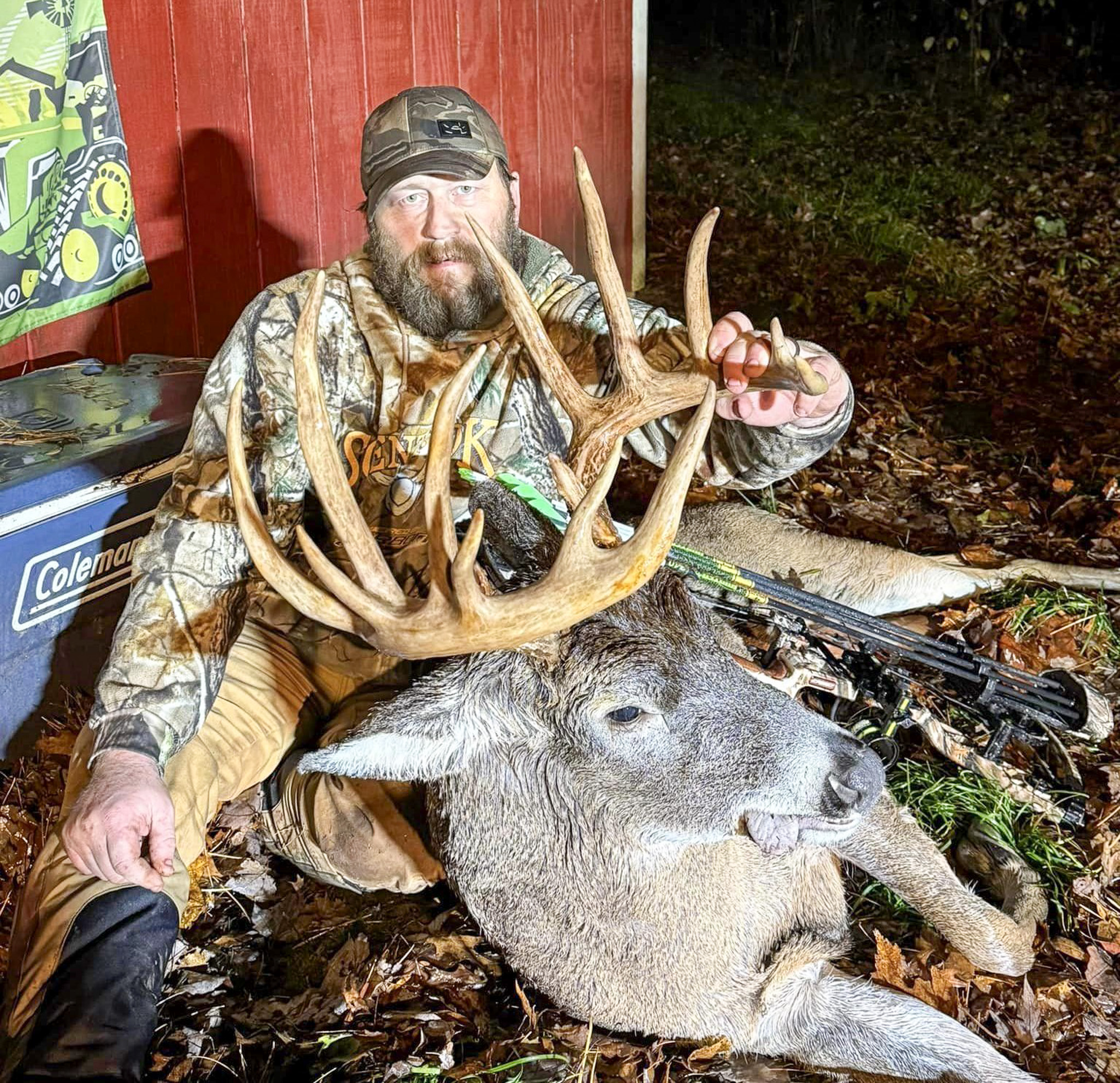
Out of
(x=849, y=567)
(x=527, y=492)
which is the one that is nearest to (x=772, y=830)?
(x=527, y=492)

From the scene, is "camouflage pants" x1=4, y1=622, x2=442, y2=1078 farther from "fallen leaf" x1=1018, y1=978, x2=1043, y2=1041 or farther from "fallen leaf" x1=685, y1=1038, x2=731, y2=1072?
"fallen leaf" x1=1018, y1=978, x2=1043, y2=1041

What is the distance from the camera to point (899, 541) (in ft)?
18.0

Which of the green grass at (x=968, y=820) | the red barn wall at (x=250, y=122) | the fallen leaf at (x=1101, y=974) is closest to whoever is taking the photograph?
the fallen leaf at (x=1101, y=974)

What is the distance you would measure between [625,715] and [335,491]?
843mm

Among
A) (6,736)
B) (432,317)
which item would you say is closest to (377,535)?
(432,317)

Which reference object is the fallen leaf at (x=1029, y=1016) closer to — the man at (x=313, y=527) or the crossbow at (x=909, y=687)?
the crossbow at (x=909, y=687)

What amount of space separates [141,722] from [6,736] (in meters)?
1.09

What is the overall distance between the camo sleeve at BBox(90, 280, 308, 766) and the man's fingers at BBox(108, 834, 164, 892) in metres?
0.25

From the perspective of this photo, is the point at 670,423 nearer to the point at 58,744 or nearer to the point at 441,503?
the point at 441,503

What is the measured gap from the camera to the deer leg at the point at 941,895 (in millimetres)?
3336

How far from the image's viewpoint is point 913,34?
50.0ft

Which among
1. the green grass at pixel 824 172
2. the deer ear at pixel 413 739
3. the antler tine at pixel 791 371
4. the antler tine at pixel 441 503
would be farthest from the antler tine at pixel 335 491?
the green grass at pixel 824 172

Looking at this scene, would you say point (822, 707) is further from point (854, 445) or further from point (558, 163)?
point (558, 163)

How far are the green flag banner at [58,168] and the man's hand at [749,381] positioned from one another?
2678 millimetres
